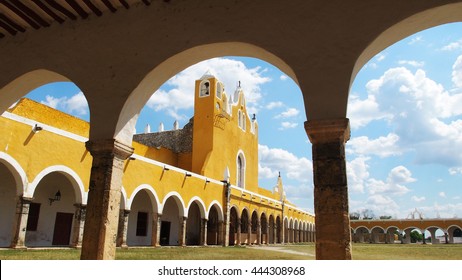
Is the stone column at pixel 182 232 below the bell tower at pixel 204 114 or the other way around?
below

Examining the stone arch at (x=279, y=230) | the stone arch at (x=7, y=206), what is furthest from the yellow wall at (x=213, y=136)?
the stone arch at (x=7, y=206)

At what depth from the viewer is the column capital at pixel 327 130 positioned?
343cm

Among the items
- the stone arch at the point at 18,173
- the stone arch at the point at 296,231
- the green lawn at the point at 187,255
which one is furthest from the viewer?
the stone arch at the point at 296,231

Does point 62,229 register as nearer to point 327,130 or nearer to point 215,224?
point 215,224

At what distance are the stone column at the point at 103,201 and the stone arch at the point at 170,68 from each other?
225 mm

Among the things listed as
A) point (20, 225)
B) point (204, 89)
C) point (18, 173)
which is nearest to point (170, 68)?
point (18, 173)

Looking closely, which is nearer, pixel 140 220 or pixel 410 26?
pixel 410 26

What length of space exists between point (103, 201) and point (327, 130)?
253 cm

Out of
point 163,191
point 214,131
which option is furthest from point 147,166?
point 214,131

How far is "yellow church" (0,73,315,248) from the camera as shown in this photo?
10711 millimetres

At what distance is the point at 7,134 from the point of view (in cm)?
998

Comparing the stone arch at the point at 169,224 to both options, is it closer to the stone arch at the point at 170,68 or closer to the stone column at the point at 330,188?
the stone arch at the point at 170,68

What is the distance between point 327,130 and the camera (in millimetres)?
3475

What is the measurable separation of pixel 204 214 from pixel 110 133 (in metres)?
14.7
